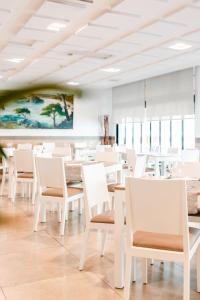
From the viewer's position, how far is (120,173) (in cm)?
627

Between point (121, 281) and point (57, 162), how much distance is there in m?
1.87

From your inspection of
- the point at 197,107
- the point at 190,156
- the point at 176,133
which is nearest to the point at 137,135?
the point at 176,133

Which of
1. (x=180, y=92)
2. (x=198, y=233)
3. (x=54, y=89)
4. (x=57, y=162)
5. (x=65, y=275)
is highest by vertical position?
(x=180, y=92)

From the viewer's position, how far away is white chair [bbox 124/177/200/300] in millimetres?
2408

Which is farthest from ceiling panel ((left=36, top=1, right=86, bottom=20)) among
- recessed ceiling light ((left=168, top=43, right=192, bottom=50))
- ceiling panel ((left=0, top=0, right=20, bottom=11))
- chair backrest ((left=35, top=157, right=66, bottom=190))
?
recessed ceiling light ((left=168, top=43, right=192, bottom=50))

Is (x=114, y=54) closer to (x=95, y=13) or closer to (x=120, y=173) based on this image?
(x=95, y=13)

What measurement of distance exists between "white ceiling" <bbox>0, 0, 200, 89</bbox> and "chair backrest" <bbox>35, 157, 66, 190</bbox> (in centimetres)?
102

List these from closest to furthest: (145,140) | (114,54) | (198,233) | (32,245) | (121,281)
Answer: (198,233)
(121,281)
(32,245)
(114,54)
(145,140)

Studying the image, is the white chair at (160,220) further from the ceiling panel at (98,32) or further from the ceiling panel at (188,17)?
the ceiling panel at (98,32)

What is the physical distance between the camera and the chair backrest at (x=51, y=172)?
460cm

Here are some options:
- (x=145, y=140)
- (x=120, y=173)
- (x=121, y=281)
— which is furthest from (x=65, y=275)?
(x=145, y=140)

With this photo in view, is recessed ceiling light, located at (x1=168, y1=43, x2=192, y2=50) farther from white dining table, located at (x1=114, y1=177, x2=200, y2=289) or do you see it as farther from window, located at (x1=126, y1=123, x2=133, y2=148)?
window, located at (x1=126, y1=123, x2=133, y2=148)

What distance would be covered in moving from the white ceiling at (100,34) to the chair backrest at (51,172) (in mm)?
1019

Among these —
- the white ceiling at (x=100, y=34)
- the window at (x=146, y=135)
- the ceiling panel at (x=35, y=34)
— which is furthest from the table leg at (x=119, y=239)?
the window at (x=146, y=135)
